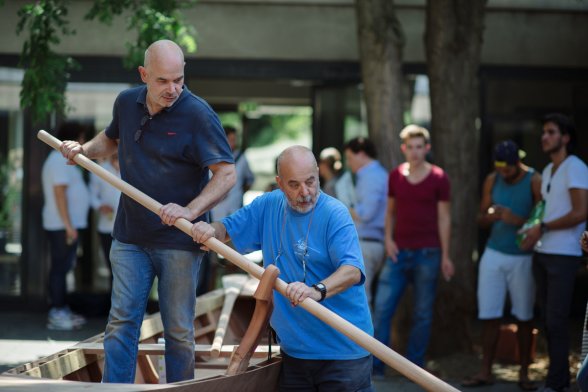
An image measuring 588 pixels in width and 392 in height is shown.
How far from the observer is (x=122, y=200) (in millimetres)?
6234

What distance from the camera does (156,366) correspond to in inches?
306

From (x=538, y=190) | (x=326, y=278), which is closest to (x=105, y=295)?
(x=538, y=190)

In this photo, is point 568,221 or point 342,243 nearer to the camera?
point 342,243

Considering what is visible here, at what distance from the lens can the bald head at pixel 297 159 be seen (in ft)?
17.6

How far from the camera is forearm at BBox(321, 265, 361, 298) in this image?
17.2 ft

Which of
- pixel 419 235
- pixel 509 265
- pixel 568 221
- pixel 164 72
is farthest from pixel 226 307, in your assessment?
pixel 164 72

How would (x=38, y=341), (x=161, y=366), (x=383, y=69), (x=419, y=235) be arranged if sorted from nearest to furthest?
(x=161, y=366), (x=419, y=235), (x=383, y=69), (x=38, y=341)

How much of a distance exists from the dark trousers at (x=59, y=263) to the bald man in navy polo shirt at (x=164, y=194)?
5524mm

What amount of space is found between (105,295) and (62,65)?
3.48 meters

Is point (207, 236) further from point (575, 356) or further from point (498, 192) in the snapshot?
point (575, 356)

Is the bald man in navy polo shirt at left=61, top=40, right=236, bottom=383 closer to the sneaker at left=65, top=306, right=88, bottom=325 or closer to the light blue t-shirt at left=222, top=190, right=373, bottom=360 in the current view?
the light blue t-shirt at left=222, top=190, right=373, bottom=360

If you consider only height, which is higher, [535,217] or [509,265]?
[535,217]

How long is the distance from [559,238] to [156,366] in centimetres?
305

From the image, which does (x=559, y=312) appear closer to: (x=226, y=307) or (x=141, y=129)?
(x=226, y=307)
